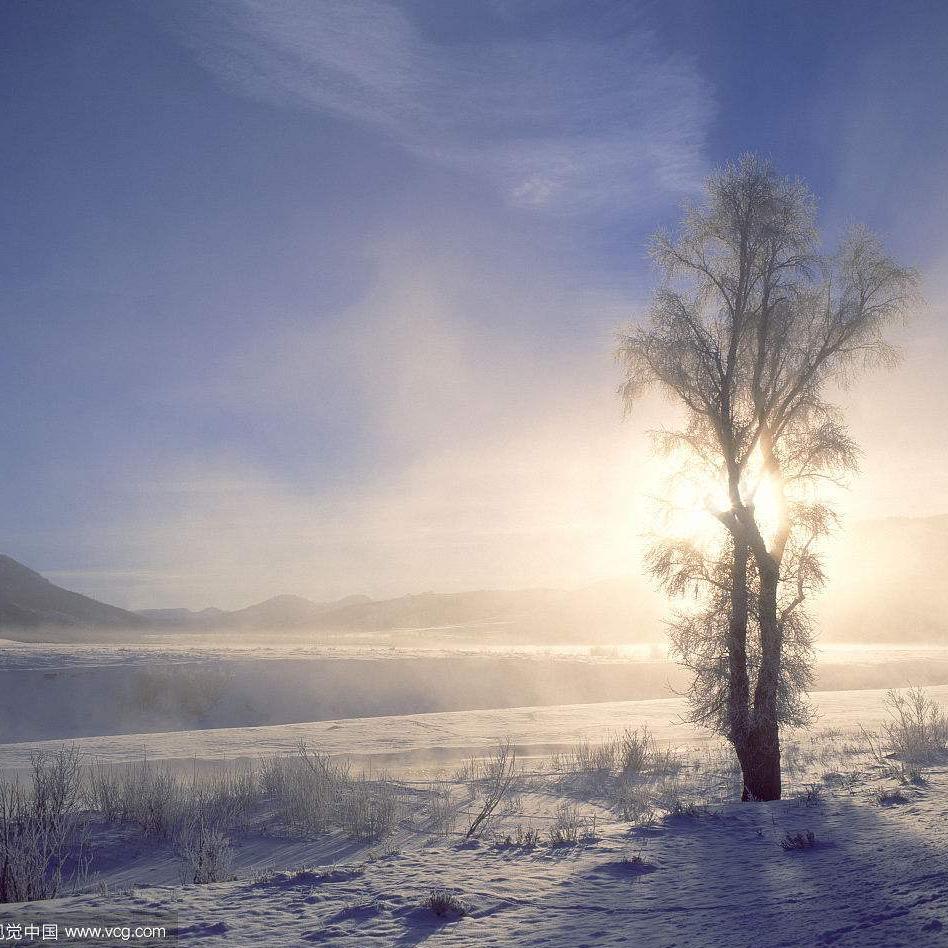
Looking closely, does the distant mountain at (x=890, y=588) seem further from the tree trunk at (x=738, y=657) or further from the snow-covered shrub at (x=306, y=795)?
the snow-covered shrub at (x=306, y=795)

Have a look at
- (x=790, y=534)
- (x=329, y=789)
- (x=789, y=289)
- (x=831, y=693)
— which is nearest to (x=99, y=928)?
(x=329, y=789)

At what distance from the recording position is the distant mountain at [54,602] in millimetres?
106619

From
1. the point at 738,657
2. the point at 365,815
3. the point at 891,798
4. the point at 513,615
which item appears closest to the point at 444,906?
the point at 365,815

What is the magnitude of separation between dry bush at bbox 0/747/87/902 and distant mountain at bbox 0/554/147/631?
100864mm

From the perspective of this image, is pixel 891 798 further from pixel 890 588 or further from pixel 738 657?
pixel 890 588

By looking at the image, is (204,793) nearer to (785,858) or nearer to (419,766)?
(419,766)

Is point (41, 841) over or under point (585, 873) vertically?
under

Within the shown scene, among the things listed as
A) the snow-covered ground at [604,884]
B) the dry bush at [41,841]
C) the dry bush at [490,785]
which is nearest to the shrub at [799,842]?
the snow-covered ground at [604,884]

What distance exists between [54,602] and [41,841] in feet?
421

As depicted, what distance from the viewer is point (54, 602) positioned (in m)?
119

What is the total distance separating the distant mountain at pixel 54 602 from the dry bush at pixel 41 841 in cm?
10086

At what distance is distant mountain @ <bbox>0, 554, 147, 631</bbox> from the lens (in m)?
107

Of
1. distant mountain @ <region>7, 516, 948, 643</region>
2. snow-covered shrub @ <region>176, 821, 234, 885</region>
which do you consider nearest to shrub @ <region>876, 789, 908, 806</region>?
snow-covered shrub @ <region>176, 821, 234, 885</region>

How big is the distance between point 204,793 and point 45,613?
105 meters
